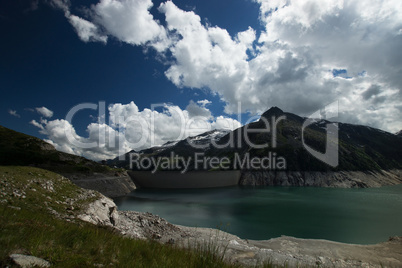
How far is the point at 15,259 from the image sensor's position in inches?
113

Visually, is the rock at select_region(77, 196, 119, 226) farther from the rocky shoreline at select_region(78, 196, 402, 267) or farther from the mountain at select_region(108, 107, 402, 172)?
the mountain at select_region(108, 107, 402, 172)

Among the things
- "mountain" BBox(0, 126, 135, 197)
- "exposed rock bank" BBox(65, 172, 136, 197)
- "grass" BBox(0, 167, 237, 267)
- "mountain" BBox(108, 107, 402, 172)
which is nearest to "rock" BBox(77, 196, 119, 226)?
"grass" BBox(0, 167, 237, 267)

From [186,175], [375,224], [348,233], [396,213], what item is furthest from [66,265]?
[186,175]

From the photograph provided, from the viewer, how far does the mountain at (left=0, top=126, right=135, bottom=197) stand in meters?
54.2

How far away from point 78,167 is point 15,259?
214 feet

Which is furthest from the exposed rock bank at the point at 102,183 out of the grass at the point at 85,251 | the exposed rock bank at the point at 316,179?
the exposed rock bank at the point at 316,179

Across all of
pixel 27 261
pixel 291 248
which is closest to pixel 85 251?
pixel 27 261

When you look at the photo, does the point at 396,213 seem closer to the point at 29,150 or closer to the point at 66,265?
the point at 66,265

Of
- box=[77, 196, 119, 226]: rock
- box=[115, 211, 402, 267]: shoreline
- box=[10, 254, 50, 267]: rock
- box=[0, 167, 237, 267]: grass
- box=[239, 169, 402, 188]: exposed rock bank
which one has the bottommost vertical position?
box=[239, 169, 402, 188]: exposed rock bank

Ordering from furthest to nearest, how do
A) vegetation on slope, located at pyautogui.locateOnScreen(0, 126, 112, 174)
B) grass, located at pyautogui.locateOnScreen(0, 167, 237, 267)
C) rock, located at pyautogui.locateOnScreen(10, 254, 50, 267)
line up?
vegetation on slope, located at pyautogui.locateOnScreen(0, 126, 112, 174) → grass, located at pyautogui.locateOnScreen(0, 167, 237, 267) → rock, located at pyautogui.locateOnScreen(10, 254, 50, 267)

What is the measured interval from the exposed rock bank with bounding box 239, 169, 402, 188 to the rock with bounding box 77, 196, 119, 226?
298ft

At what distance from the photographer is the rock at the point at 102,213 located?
17.2m

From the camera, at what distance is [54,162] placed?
5741 cm

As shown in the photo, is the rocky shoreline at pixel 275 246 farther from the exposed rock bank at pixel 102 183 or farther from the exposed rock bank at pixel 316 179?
the exposed rock bank at pixel 316 179
